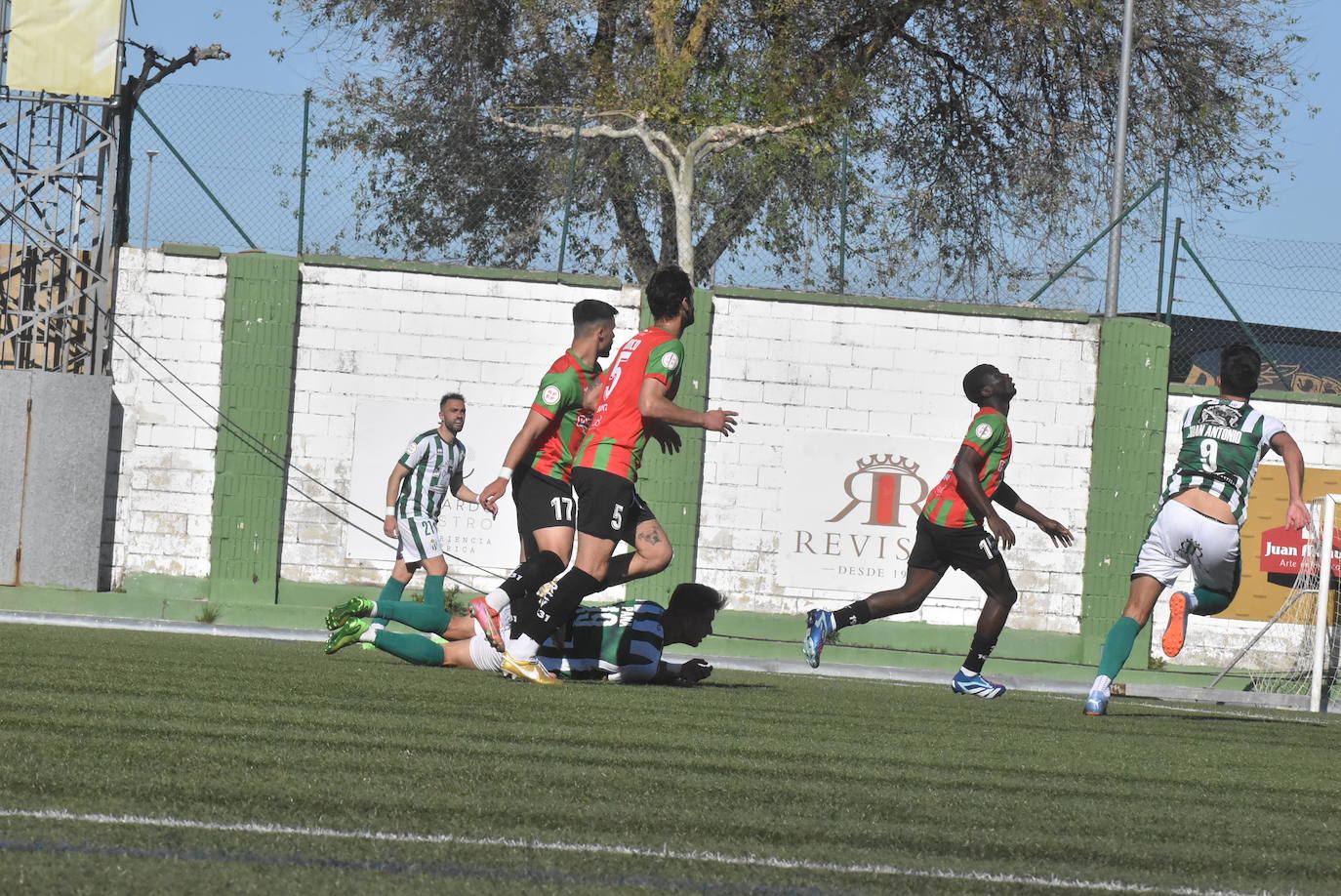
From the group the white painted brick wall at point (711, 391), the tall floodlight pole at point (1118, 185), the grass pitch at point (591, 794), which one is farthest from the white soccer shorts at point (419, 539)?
the tall floodlight pole at point (1118, 185)

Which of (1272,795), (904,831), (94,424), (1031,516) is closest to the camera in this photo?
(904,831)

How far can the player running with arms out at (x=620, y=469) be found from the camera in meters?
7.77

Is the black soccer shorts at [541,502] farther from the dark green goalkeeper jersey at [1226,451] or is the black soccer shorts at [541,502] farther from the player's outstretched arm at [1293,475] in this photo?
the player's outstretched arm at [1293,475]

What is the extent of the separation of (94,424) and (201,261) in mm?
2005

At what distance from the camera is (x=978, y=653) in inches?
395

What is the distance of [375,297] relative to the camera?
683 inches

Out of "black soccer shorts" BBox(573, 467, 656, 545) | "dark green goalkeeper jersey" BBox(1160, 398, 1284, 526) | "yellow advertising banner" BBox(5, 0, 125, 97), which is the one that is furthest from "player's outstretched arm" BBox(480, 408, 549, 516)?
"yellow advertising banner" BBox(5, 0, 125, 97)

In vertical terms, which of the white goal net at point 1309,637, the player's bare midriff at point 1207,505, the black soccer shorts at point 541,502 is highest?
the player's bare midriff at point 1207,505

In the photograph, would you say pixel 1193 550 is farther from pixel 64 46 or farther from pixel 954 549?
pixel 64 46

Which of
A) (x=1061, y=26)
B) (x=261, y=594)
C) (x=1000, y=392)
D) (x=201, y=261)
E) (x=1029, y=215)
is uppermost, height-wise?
(x=1061, y=26)

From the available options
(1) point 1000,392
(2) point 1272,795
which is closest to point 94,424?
(1) point 1000,392

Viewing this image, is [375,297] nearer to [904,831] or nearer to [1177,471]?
[1177,471]

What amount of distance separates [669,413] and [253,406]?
10.3 meters

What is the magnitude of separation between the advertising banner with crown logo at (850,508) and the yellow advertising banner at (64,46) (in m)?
8.39
